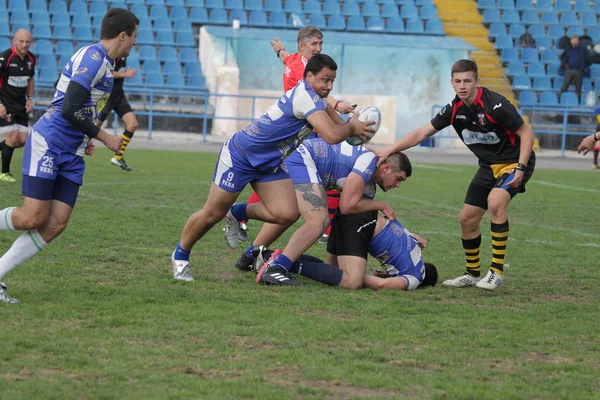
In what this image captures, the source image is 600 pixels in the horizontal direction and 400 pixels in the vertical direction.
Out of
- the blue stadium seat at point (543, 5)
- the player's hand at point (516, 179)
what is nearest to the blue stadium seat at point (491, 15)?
the blue stadium seat at point (543, 5)

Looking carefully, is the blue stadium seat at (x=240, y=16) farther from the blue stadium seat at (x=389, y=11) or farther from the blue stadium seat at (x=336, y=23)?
the blue stadium seat at (x=389, y=11)

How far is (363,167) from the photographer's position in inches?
303

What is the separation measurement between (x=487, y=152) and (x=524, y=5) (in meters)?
26.3

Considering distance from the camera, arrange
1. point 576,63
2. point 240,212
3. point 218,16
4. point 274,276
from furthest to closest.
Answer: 1. point 218,16
2. point 576,63
3. point 240,212
4. point 274,276

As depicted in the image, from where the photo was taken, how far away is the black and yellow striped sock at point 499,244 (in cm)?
780

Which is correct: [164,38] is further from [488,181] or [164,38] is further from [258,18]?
[488,181]

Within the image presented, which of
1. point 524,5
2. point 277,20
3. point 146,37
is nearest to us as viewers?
point 146,37

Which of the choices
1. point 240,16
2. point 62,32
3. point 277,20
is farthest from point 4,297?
point 277,20

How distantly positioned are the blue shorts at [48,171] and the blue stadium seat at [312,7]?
2456cm

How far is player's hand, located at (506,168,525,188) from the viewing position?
7531 millimetres

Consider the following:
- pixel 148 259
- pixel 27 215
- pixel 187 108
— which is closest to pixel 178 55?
pixel 187 108

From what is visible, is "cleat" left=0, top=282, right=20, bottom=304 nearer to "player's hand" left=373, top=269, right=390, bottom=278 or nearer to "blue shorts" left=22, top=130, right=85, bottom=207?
"blue shorts" left=22, top=130, right=85, bottom=207

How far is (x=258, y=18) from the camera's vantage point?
1159 inches

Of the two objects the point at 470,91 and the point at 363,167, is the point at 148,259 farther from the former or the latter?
the point at 470,91
